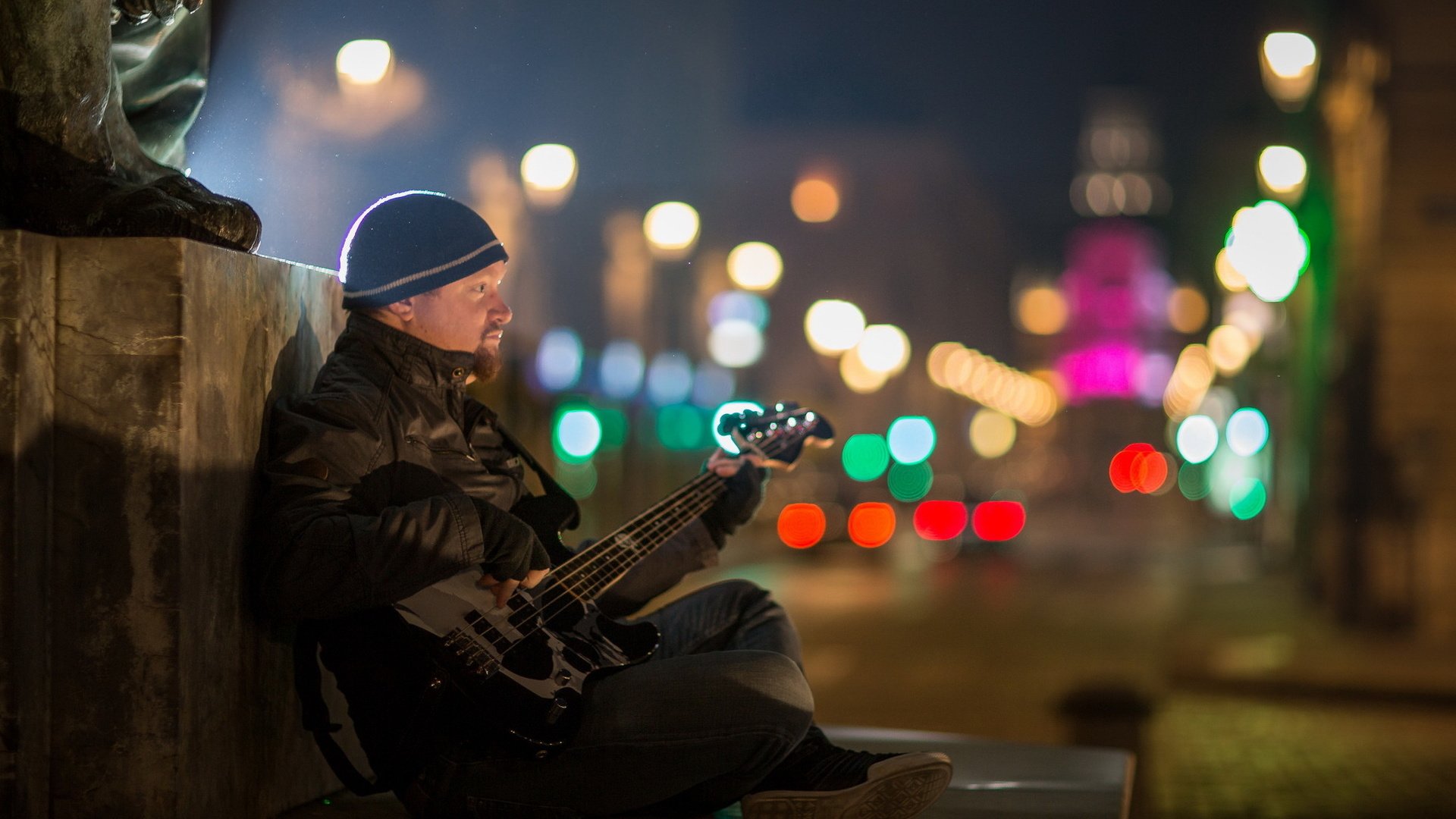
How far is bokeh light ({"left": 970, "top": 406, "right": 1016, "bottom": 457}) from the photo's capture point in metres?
107

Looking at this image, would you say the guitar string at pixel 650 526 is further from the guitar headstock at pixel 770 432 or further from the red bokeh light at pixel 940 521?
the red bokeh light at pixel 940 521

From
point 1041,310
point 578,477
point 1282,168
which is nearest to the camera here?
point 1282,168

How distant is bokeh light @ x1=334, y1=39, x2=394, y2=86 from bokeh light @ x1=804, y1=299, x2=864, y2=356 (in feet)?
115

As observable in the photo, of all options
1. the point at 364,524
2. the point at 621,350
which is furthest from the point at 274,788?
the point at 621,350

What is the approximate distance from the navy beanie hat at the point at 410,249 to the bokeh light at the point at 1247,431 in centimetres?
3676

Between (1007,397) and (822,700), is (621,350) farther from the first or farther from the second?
(1007,397)

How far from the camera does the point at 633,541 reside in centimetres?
388

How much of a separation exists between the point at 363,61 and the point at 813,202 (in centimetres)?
7231

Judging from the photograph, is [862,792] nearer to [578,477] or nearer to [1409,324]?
[1409,324]

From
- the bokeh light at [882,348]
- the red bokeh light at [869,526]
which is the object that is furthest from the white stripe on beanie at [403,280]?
the bokeh light at [882,348]

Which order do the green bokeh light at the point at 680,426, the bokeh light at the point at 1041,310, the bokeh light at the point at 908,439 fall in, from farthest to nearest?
the bokeh light at the point at 1041,310 < the bokeh light at the point at 908,439 < the green bokeh light at the point at 680,426

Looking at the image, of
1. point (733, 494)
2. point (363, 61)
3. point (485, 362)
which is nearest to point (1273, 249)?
point (363, 61)

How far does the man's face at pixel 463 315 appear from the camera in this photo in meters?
3.70

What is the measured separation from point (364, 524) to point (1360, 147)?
18035 millimetres
